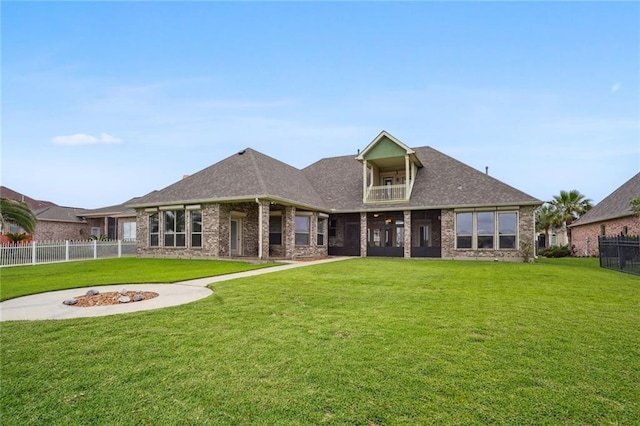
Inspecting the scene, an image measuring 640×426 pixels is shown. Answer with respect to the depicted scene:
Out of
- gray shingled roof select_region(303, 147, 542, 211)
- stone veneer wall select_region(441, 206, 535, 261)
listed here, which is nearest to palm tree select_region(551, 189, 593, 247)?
gray shingled roof select_region(303, 147, 542, 211)

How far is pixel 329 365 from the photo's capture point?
3.71m

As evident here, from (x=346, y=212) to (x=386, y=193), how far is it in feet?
9.53

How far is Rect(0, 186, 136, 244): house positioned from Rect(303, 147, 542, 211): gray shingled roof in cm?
1580

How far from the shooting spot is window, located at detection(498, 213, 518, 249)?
18469 mm

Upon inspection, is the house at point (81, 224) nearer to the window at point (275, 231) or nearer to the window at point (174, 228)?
the window at point (174, 228)

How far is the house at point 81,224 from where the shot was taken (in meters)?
28.0

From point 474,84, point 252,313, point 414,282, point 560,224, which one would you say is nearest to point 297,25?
point 474,84

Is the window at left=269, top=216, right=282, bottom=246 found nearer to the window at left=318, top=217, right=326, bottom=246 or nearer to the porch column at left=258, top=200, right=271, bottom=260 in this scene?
the porch column at left=258, top=200, right=271, bottom=260

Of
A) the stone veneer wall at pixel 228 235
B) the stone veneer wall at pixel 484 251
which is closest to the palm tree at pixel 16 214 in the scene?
the stone veneer wall at pixel 228 235

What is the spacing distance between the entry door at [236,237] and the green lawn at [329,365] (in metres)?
13.8

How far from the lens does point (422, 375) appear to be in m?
3.46

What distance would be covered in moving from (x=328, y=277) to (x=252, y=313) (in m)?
5.14

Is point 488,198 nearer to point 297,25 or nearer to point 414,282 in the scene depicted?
point 414,282

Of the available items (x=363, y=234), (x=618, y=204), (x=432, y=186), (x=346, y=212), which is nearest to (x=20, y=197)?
(x=346, y=212)
